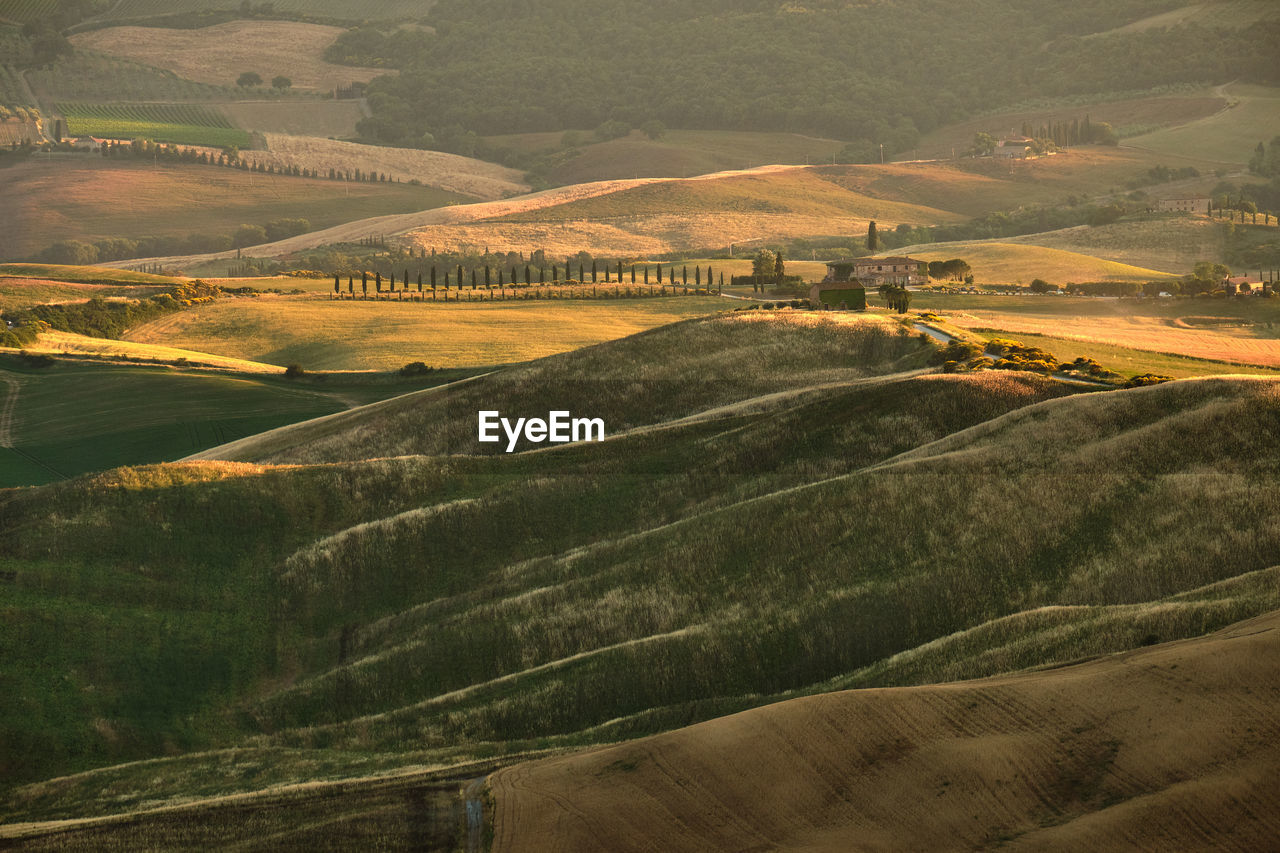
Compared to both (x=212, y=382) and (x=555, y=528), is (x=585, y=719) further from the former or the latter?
(x=212, y=382)

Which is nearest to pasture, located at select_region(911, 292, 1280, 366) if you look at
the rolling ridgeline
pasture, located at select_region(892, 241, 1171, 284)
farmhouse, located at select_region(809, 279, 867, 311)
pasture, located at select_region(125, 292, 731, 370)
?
farmhouse, located at select_region(809, 279, 867, 311)

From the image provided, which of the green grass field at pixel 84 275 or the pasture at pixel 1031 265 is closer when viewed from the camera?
the pasture at pixel 1031 265

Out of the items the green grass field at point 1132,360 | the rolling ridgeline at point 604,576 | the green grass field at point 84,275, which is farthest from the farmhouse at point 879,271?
the rolling ridgeline at point 604,576

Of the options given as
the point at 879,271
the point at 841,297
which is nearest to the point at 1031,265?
the point at 879,271

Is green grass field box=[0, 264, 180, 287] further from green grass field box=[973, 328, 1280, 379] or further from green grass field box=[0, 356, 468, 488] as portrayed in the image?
green grass field box=[973, 328, 1280, 379]

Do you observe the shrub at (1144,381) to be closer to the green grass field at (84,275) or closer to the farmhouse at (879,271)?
the farmhouse at (879,271)

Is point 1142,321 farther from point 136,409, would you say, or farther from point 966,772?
point 966,772
